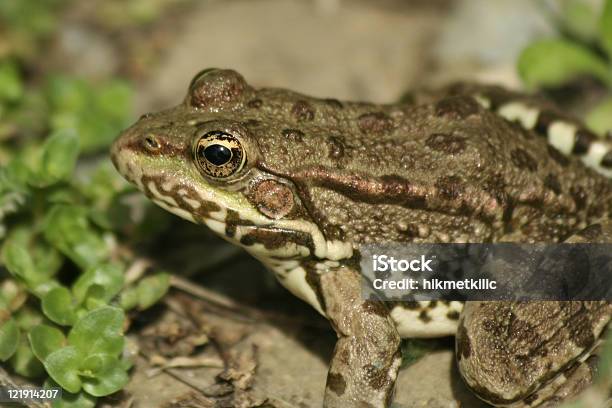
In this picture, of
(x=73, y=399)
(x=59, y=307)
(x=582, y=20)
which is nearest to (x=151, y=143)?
(x=59, y=307)

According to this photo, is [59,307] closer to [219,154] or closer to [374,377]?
[219,154]

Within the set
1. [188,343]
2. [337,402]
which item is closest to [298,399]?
[337,402]

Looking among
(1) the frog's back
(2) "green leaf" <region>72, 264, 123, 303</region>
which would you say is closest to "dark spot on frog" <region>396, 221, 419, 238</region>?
(1) the frog's back

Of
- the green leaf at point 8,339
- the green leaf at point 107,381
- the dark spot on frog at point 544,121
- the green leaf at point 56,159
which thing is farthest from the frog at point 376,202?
the green leaf at point 8,339

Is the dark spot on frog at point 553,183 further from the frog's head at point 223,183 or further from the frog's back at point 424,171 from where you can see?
the frog's head at point 223,183

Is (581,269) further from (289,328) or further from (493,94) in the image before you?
(289,328)

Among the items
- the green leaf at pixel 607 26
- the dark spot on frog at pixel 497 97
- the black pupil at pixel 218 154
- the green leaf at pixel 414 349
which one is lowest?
the green leaf at pixel 414 349
